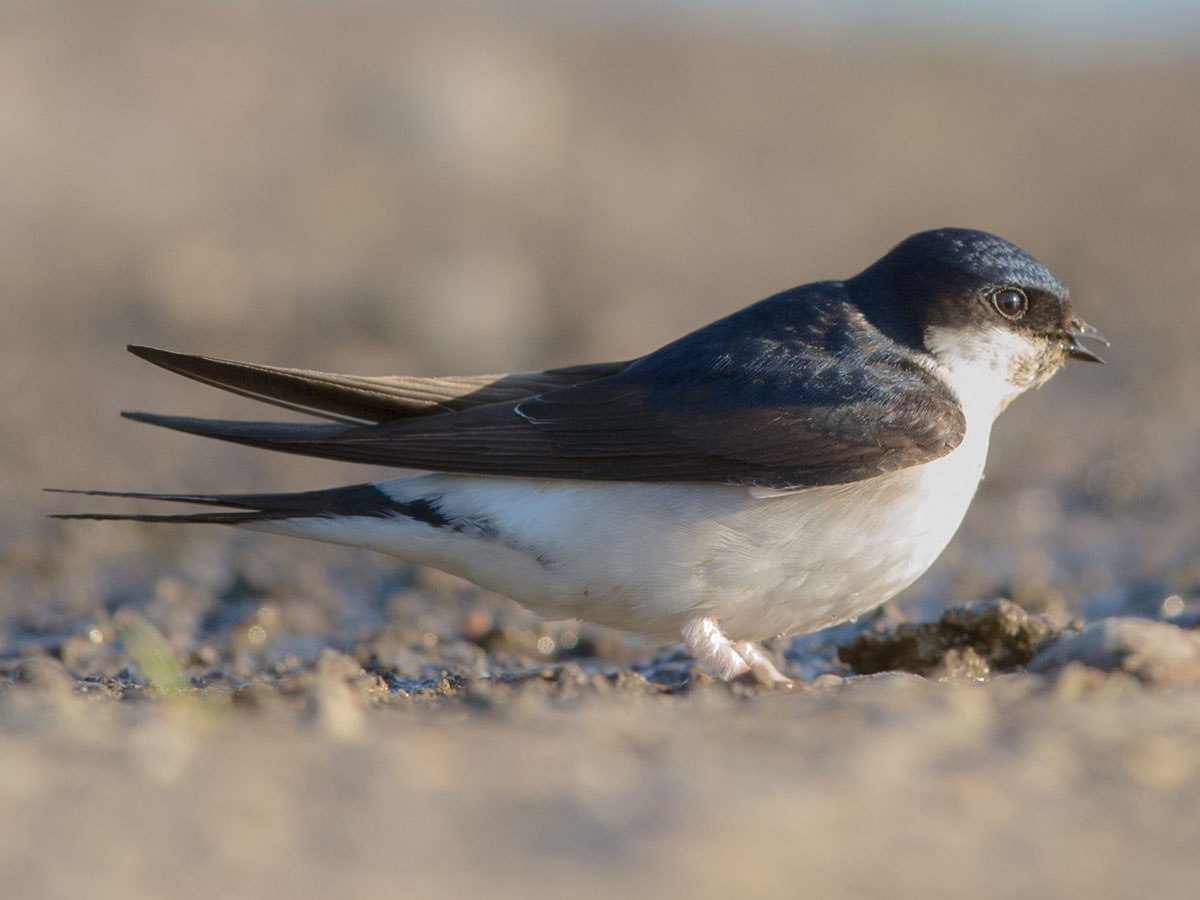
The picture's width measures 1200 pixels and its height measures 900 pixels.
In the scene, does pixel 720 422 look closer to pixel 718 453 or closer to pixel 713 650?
pixel 718 453

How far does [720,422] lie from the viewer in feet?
13.2

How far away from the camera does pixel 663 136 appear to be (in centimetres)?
1463

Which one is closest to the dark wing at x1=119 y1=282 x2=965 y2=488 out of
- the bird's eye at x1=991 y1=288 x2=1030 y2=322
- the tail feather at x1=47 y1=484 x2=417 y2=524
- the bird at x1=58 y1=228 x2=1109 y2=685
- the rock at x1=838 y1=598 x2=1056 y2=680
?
the bird at x1=58 y1=228 x2=1109 y2=685

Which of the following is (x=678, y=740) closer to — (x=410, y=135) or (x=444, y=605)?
(x=444, y=605)

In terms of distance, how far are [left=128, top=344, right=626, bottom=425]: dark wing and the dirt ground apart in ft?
2.23

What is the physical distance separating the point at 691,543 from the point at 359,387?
95 centimetres

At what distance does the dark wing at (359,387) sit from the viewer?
385 centimetres

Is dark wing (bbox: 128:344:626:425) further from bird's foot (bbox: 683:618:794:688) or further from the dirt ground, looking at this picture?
bird's foot (bbox: 683:618:794:688)

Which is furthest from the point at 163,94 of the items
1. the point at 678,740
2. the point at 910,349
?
the point at 678,740

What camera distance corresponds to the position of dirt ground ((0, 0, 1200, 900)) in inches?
88.4

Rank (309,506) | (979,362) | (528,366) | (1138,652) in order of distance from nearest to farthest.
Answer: (1138,652) < (309,506) < (979,362) < (528,366)

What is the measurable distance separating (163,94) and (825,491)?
10285mm

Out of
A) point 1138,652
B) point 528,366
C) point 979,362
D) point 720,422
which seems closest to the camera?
point 1138,652

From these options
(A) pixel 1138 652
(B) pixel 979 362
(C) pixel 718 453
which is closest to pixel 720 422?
(C) pixel 718 453
